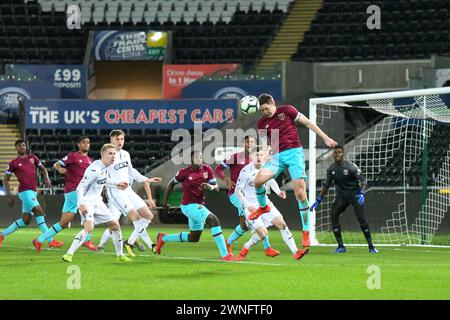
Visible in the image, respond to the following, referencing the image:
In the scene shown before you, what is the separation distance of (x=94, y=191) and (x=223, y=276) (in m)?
3.44

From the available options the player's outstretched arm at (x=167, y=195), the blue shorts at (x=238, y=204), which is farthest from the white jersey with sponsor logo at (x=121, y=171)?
the blue shorts at (x=238, y=204)

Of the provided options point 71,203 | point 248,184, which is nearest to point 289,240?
point 248,184

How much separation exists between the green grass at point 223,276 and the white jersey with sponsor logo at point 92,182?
1.02 m

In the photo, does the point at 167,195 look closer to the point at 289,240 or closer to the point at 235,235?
the point at 235,235

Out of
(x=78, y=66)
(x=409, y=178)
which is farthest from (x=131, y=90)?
(x=409, y=178)

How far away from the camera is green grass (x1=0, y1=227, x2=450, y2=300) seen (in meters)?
10.4

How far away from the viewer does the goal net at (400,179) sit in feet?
67.8

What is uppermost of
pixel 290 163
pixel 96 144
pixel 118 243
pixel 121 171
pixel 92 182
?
pixel 96 144

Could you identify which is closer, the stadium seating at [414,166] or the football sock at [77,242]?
the football sock at [77,242]

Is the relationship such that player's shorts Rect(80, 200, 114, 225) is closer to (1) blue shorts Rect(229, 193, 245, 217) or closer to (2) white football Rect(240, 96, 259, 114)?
(2) white football Rect(240, 96, 259, 114)

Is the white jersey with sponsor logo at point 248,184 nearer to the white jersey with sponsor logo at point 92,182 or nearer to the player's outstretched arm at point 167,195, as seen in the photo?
the player's outstretched arm at point 167,195

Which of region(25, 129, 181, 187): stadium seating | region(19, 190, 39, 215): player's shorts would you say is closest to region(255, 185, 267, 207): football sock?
region(19, 190, 39, 215): player's shorts

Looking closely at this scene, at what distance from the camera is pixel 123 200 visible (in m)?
16.1

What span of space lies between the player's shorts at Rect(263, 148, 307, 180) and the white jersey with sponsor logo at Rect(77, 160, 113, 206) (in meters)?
2.78
